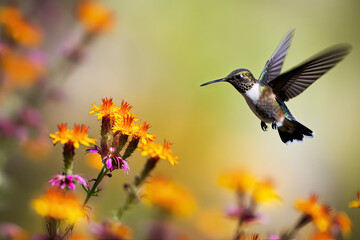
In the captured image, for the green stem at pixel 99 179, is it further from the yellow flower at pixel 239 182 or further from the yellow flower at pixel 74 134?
the yellow flower at pixel 239 182

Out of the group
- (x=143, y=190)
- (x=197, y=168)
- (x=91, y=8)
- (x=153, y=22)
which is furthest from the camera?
(x=153, y=22)

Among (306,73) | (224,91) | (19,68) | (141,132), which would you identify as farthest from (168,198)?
(224,91)

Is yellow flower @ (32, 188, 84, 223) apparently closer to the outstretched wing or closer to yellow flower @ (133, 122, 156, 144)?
yellow flower @ (133, 122, 156, 144)

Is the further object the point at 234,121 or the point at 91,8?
the point at 234,121

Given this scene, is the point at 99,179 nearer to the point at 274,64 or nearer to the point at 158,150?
the point at 158,150

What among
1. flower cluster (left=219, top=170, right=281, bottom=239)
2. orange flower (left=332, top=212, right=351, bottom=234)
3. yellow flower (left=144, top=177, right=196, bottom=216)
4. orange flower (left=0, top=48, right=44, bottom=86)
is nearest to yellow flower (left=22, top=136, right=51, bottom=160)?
orange flower (left=0, top=48, right=44, bottom=86)

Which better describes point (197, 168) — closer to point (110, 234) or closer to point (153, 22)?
point (153, 22)

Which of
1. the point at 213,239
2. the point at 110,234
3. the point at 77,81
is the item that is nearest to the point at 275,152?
the point at 77,81
